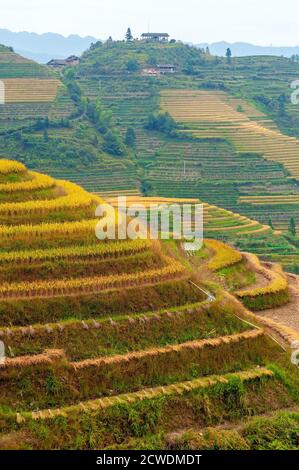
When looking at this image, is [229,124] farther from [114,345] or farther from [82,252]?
[114,345]

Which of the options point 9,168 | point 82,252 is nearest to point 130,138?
point 9,168

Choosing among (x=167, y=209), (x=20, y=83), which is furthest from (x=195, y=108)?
(x=167, y=209)

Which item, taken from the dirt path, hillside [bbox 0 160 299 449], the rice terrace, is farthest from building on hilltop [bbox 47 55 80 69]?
hillside [bbox 0 160 299 449]

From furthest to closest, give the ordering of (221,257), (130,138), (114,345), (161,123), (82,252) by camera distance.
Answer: (161,123) < (130,138) < (221,257) < (82,252) < (114,345)

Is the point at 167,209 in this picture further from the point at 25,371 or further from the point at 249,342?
the point at 25,371

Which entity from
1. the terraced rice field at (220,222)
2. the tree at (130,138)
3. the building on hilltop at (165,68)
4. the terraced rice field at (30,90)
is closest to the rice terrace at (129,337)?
the terraced rice field at (220,222)

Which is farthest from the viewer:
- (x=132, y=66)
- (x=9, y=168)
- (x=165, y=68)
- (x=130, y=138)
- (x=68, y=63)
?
(x=68, y=63)

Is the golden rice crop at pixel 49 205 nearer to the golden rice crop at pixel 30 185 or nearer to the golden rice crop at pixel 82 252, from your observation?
the golden rice crop at pixel 30 185

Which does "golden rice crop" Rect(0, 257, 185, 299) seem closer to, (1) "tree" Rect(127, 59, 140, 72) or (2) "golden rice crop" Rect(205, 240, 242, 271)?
(2) "golden rice crop" Rect(205, 240, 242, 271)
